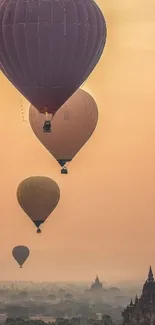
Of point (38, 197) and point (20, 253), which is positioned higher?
point (38, 197)

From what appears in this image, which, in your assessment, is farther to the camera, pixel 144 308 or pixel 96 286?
pixel 144 308

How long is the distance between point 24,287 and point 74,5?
362 cm

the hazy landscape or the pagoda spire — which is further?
the hazy landscape

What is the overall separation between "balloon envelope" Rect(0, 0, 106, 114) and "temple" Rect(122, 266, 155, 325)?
2948mm

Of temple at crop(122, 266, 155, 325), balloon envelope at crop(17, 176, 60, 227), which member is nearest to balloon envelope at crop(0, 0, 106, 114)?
balloon envelope at crop(17, 176, 60, 227)

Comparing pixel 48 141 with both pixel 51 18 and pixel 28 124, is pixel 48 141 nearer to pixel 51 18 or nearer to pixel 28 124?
pixel 28 124

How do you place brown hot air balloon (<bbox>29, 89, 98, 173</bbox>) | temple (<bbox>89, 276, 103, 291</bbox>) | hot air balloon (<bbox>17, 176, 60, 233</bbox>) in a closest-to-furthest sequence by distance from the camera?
brown hot air balloon (<bbox>29, 89, 98, 173</bbox>)
hot air balloon (<bbox>17, 176, 60, 233</bbox>)
temple (<bbox>89, 276, 103, 291</bbox>)

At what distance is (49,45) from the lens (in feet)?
24.5

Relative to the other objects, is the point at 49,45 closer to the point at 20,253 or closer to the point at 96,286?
the point at 20,253

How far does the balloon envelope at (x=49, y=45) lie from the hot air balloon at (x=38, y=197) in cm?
212

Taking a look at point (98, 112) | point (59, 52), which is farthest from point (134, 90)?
point (59, 52)

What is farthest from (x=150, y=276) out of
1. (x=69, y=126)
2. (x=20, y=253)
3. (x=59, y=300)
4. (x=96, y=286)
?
(x=69, y=126)

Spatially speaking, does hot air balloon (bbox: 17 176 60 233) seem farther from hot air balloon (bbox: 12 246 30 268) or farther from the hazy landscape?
the hazy landscape

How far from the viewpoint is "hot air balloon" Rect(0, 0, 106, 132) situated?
24.2 feet
